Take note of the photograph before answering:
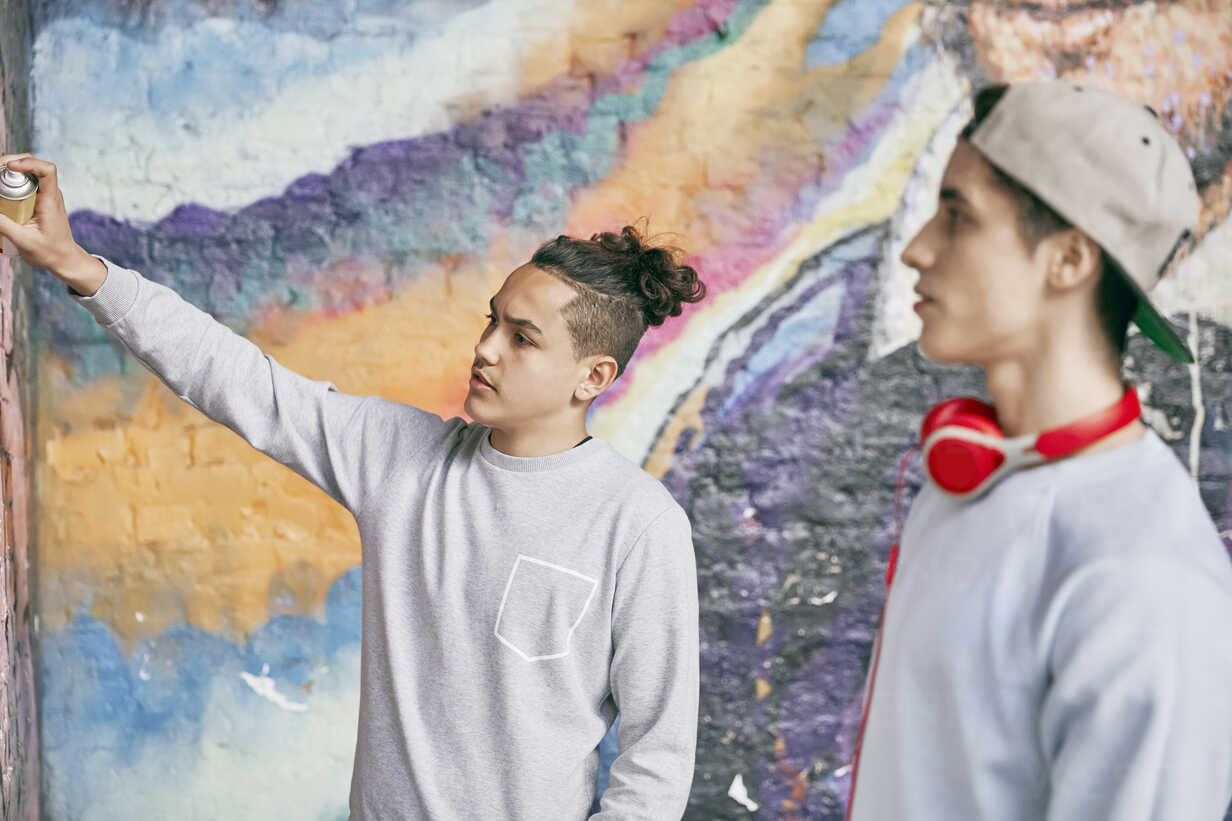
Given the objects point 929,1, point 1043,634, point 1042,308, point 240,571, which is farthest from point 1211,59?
point 240,571

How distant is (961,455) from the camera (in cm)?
92

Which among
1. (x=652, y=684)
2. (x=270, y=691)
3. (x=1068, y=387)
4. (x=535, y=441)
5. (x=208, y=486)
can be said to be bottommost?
(x=270, y=691)

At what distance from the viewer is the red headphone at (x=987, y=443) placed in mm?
883

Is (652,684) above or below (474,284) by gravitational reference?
below

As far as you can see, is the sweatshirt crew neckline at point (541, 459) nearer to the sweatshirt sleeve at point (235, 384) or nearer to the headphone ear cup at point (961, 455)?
the sweatshirt sleeve at point (235, 384)

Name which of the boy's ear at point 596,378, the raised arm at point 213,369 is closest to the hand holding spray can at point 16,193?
the raised arm at point 213,369

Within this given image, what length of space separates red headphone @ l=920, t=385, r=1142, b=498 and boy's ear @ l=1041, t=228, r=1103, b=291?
0.11 metres

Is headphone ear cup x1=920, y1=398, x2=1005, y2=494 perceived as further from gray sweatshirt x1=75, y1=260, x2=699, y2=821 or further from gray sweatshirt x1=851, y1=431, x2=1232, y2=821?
gray sweatshirt x1=75, y1=260, x2=699, y2=821

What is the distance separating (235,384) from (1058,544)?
98cm

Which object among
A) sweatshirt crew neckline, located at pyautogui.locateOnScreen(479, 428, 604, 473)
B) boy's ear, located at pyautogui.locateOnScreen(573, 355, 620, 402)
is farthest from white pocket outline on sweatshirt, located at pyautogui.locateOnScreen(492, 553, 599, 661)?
boy's ear, located at pyautogui.locateOnScreen(573, 355, 620, 402)

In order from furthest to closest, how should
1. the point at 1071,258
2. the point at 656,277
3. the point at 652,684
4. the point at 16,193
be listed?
the point at 656,277 < the point at 652,684 < the point at 16,193 < the point at 1071,258

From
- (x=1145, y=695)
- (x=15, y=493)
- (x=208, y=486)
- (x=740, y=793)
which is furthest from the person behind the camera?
(x=740, y=793)

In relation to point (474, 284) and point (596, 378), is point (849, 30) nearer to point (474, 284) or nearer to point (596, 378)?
point (474, 284)

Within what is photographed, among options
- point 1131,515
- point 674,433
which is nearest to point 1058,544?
point 1131,515
